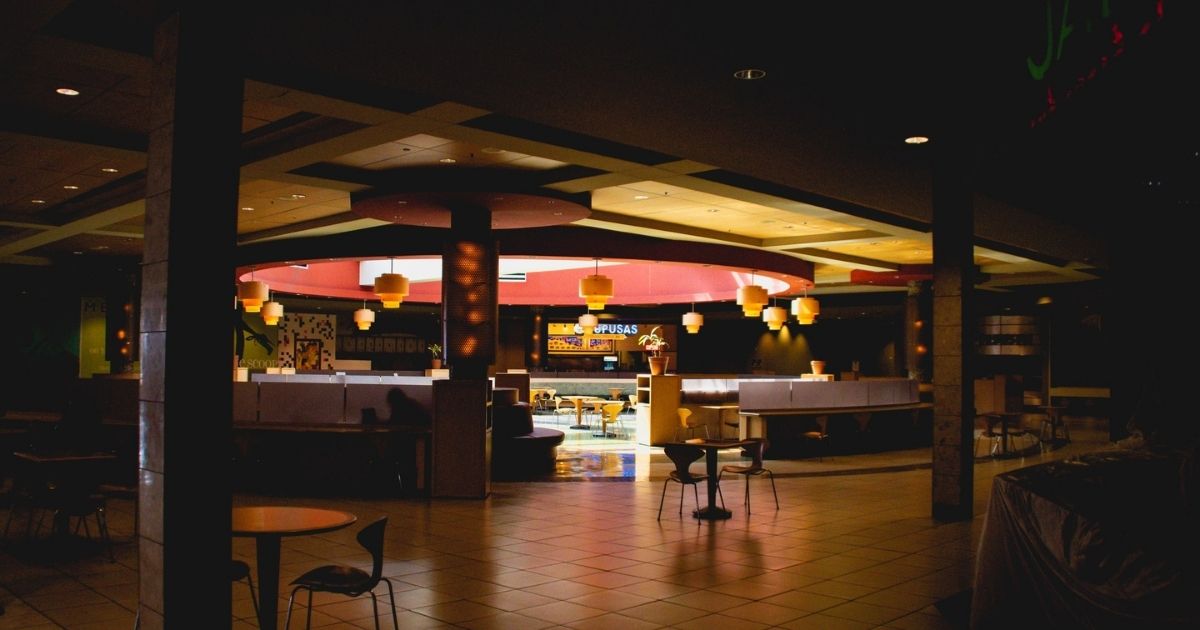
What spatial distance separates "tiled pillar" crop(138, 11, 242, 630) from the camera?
372cm

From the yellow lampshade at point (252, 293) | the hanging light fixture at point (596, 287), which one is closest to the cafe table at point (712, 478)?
the hanging light fixture at point (596, 287)

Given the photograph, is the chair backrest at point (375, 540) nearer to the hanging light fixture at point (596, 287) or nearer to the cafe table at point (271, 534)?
the cafe table at point (271, 534)

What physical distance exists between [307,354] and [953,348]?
61.3 ft

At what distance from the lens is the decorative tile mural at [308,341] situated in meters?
23.3

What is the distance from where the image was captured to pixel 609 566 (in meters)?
6.82

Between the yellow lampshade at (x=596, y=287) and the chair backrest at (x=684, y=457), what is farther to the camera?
the yellow lampshade at (x=596, y=287)

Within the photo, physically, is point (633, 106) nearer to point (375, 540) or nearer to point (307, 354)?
point (375, 540)

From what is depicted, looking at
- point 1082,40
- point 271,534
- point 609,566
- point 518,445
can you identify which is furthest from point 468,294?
point 1082,40

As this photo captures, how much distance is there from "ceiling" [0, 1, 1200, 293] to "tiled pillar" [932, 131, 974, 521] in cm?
40

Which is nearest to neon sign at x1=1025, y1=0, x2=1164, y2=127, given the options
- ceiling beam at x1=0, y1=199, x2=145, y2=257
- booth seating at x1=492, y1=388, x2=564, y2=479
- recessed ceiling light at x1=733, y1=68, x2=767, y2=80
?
recessed ceiling light at x1=733, y1=68, x2=767, y2=80

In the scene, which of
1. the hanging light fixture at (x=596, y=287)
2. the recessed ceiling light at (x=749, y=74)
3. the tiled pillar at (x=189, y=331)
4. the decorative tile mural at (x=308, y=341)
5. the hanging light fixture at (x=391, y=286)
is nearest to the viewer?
the tiled pillar at (x=189, y=331)

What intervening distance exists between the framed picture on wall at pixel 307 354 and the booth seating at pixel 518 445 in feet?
41.9

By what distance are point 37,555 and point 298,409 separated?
3.93 metres

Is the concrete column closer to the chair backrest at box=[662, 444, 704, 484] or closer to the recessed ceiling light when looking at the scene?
the chair backrest at box=[662, 444, 704, 484]
